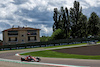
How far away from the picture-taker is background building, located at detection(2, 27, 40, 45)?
8344 centimetres

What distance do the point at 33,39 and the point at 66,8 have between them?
84.5 feet

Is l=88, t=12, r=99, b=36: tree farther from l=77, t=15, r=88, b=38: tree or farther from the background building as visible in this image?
the background building

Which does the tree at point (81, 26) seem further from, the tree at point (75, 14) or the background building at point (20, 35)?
the background building at point (20, 35)

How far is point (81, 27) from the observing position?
85562 mm

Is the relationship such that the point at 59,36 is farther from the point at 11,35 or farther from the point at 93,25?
the point at 11,35

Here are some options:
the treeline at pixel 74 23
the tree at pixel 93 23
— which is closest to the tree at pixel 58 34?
the treeline at pixel 74 23

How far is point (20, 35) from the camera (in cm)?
8512

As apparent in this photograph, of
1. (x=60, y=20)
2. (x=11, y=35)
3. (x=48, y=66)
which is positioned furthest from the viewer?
(x=60, y=20)

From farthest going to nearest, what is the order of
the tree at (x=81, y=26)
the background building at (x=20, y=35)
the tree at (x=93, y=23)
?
the tree at (x=93, y=23)
the tree at (x=81, y=26)
the background building at (x=20, y=35)

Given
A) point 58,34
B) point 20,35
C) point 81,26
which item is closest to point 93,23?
point 81,26

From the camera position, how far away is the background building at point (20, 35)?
83438 millimetres

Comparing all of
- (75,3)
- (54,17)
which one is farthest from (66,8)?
(54,17)

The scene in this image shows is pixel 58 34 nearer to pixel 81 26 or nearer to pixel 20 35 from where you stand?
pixel 81 26

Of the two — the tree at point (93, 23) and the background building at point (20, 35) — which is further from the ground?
the tree at point (93, 23)
